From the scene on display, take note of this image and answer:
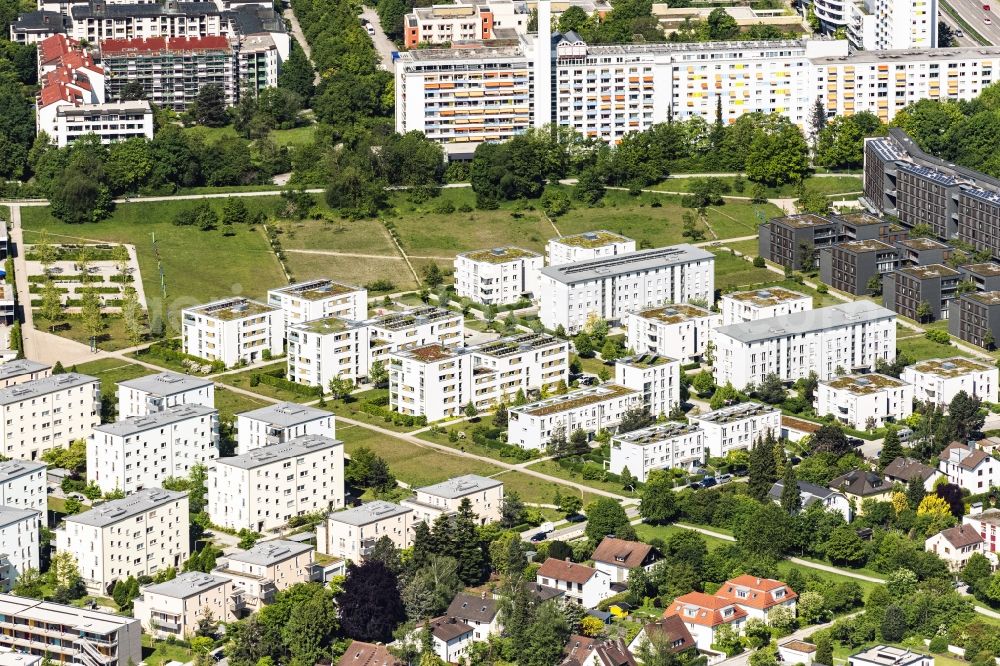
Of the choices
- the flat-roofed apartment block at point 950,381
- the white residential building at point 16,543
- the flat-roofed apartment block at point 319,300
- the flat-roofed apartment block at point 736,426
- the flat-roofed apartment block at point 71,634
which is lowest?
the flat-roofed apartment block at point 71,634

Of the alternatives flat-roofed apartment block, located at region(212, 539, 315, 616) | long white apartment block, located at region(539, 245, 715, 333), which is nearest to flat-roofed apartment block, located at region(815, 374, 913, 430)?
long white apartment block, located at region(539, 245, 715, 333)

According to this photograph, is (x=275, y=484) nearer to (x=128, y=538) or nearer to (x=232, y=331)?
(x=128, y=538)

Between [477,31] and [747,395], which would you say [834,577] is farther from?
[477,31]

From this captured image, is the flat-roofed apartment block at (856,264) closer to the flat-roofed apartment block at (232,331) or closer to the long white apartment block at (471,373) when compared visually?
the long white apartment block at (471,373)

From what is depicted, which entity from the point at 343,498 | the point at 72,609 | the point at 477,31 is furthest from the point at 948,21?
the point at 72,609

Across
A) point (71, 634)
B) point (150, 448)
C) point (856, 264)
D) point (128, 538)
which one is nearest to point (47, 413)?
point (150, 448)

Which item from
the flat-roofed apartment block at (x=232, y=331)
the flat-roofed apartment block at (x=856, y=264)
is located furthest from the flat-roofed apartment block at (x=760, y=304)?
the flat-roofed apartment block at (x=232, y=331)

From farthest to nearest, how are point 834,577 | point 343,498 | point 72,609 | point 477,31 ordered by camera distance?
point 477,31, point 343,498, point 834,577, point 72,609
